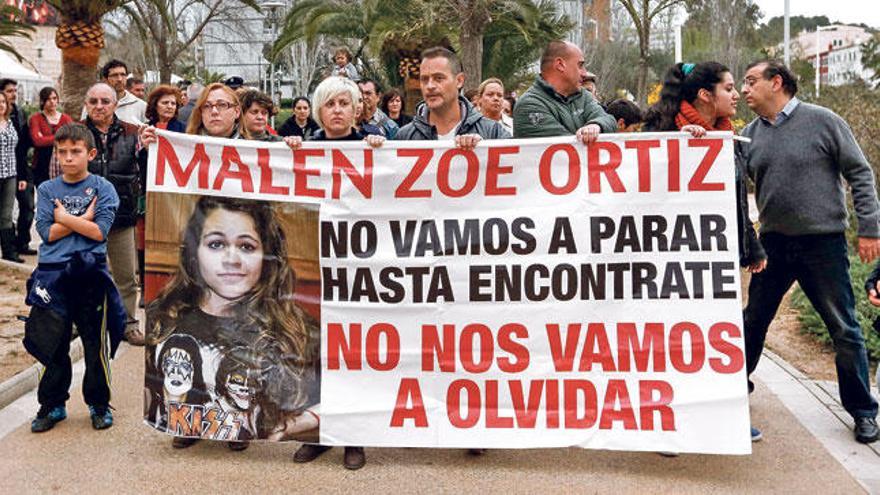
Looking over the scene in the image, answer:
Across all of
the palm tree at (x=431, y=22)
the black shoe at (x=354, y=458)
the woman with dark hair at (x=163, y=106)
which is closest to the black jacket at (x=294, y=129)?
the woman with dark hair at (x=163, y=106)

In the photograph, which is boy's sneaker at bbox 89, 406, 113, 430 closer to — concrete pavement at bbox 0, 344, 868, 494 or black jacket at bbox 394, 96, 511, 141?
concrete pavement at bbox 0, 344, 868, 494

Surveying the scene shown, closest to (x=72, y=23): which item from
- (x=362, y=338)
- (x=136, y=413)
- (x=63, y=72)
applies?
(x=63, y=72)

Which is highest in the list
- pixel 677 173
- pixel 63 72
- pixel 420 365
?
pixel 63 72

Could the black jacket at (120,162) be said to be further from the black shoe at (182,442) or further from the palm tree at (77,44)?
the palm tree at (77,44)

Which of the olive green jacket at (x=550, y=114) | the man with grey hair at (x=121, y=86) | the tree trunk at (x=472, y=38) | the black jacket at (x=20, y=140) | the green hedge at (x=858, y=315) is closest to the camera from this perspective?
the olive green jacket at (x=550, y=114)

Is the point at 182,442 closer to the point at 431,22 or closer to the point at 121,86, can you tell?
the point at 121,86

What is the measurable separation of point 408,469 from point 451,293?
2.85ft

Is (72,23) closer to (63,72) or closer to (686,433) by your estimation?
(63,72)

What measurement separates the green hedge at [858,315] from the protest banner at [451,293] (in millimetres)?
2589

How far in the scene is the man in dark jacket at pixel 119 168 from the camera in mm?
7062

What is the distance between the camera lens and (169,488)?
175 inches

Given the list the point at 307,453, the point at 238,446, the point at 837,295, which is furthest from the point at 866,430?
the point at 238,446

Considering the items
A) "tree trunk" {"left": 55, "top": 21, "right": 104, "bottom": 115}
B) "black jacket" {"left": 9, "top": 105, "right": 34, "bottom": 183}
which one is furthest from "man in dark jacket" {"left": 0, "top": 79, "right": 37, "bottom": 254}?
"tree trunk" {"left": 55, "top": 21, "right": 104, "bottom": 115}

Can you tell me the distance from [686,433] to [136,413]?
3.11m
